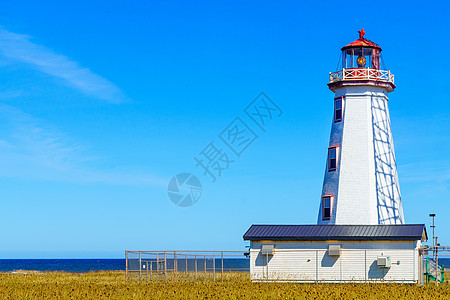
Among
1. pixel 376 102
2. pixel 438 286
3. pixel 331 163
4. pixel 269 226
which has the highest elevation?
pixel 376 102

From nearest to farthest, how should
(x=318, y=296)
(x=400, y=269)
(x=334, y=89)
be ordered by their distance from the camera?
(x=318, y=296) < (x=400, y=269) < (x=334, y=89)

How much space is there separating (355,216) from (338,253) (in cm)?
358

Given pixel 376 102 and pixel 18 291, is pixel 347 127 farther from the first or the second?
pixel 18 291

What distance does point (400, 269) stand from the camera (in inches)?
1351

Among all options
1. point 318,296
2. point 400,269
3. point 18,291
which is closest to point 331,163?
point 400,269

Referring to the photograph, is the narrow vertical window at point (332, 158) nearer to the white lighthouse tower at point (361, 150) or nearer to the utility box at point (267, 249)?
the white lighthouse tower at point (361, 150)

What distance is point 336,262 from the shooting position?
116ft

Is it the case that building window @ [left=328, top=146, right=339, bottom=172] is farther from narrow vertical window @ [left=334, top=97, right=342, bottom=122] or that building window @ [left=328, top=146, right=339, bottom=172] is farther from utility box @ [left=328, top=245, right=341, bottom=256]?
→ utility box @ [left=328, top=245, right=341, bottom=256]

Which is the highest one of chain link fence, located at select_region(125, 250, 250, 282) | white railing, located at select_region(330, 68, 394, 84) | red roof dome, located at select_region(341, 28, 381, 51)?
red roof dome, located at select_region(341, 28, 381, 51)

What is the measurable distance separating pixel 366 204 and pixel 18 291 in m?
19.2

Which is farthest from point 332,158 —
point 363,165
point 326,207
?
point 326,207

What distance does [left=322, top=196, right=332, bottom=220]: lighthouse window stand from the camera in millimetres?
38897

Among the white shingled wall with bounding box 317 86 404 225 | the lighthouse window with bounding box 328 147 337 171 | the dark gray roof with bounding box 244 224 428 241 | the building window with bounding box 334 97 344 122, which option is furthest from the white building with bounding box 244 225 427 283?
the building window with bounding box 334 97 344 122

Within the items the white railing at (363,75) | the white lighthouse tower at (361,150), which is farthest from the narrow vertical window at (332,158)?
the white railing at (363,75)
